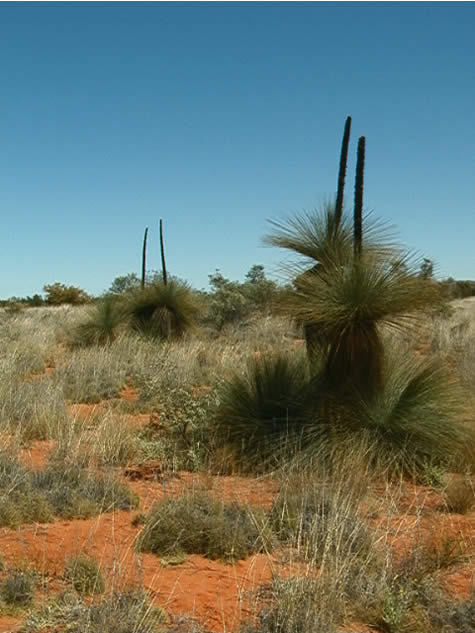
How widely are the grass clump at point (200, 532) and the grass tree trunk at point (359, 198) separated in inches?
153

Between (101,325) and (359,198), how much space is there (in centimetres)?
1095

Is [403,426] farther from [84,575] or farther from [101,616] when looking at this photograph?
[101,616]

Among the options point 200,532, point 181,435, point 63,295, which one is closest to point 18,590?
point 200,532

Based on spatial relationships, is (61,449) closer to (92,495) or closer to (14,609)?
(92,495)

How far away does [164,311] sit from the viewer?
18.7 m

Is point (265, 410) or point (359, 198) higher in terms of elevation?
point (359, 198)

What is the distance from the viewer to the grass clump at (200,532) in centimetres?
492

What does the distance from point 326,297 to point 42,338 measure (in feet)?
44.5

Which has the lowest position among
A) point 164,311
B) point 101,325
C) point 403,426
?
point 403,426

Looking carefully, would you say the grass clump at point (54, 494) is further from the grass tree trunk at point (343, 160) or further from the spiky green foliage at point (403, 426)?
the grass tree trunk at point (343, 160)

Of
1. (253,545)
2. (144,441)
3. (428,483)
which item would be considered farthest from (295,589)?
(144,441)

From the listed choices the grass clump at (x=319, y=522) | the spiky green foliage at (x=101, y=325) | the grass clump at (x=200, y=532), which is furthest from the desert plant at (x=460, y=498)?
the spiky green foliage at (x=101, y=325)

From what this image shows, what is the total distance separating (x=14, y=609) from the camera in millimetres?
3938

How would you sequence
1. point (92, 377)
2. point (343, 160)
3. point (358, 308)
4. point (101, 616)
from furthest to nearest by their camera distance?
point (92, 377), point (343, 160), point (358, 308), point (101, 616)
